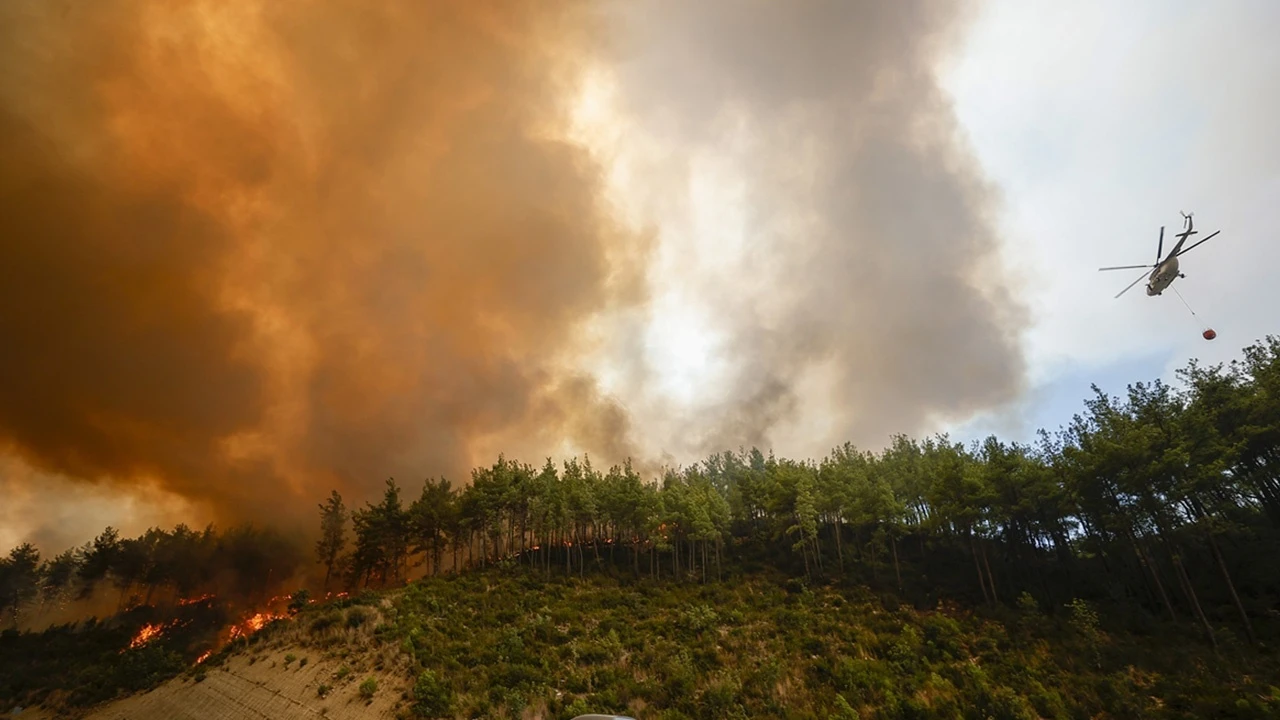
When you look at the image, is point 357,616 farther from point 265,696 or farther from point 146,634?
point 146,634

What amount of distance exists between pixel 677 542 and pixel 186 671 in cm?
4303

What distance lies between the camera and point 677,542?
55281mm

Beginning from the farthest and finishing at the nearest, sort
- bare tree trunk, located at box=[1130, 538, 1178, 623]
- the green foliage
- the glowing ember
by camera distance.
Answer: the glowing ember, bare tree trunk, located at box=[1130, 538, 1178, 623], the green foliage

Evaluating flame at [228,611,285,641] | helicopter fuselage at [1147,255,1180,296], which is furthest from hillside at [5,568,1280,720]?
flame at [228,611,285,641]

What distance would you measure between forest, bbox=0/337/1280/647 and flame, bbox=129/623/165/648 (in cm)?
1483

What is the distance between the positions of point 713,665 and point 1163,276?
110 feet

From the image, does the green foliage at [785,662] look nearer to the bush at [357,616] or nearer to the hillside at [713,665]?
the hillside at [713,665]

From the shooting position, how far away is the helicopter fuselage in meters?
24.4

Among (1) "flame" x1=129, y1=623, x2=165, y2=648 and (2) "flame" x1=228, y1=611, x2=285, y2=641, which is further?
(2) "flame" x1=228, y1=611, x2=285, y2=641

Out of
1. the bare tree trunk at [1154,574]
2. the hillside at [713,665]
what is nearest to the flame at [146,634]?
the hillside at [713,665]

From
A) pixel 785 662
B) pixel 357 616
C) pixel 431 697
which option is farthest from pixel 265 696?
pixel 785 662

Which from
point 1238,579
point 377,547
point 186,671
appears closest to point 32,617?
point 377,547

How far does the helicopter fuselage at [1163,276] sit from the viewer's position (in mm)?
24438

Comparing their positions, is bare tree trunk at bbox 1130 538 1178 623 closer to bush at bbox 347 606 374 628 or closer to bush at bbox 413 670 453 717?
bush at bbox 413 670 453 717
